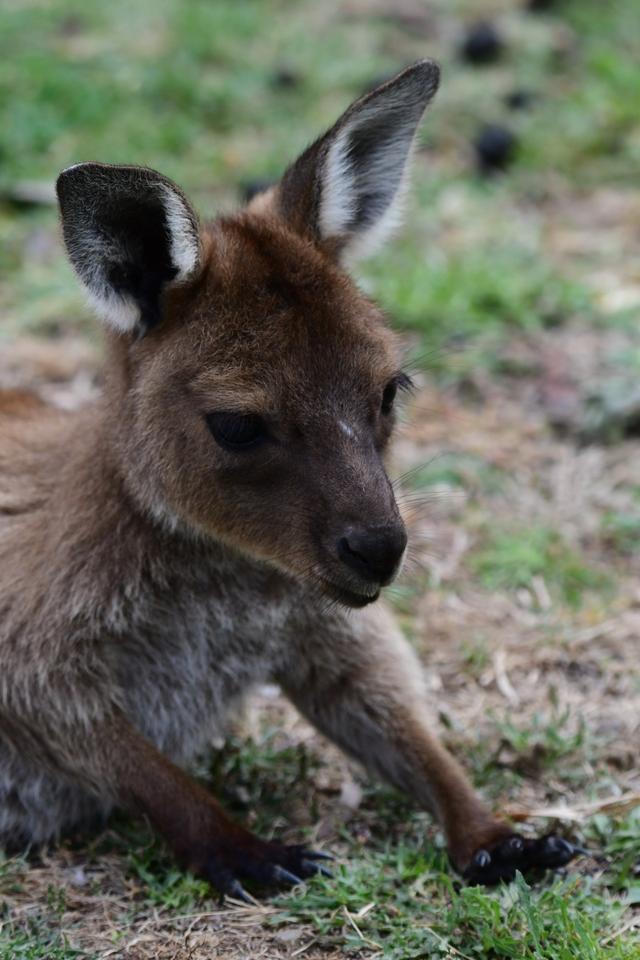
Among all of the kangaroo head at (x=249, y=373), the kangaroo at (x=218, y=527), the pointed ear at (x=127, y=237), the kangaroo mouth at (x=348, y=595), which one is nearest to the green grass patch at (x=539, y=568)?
the kangaroo at (x=218, y=527)

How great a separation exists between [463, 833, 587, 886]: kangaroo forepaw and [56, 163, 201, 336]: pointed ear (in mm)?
1797

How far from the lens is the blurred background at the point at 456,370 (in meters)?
3.70

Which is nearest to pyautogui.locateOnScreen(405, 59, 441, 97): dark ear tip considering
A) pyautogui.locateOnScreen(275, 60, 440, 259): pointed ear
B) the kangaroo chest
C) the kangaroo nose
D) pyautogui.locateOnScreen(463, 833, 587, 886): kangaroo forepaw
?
pyautogui.locateOnScreen(275, 60, 440, 259): pointed ear

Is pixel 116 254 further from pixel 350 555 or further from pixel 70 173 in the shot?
pixel 350 555

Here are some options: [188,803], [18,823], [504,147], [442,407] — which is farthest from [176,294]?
[504,147]

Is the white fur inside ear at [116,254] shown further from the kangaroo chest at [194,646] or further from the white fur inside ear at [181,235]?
the kangaroo chest at [194,646]

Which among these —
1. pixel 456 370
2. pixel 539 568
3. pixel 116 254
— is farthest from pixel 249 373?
pixel 456 370

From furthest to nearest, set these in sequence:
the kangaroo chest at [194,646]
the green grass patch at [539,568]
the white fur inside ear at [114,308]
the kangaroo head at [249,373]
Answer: the green grass patch at [539,568] < the kangaroo chest at [194,646] < the white fur inside ear at [114,308] < the kangaroo head at [249,373]

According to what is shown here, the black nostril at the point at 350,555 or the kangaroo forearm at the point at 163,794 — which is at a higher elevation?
the black nostril at the point at 350,555

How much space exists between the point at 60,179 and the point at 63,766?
1.74m

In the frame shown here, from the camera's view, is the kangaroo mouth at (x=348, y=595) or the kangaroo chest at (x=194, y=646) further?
the kangaroo chest at (x=194, y=646)

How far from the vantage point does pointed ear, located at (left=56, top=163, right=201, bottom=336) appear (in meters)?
3.56

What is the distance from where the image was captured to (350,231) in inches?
167

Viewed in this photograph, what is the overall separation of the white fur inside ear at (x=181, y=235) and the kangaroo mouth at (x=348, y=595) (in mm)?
949
